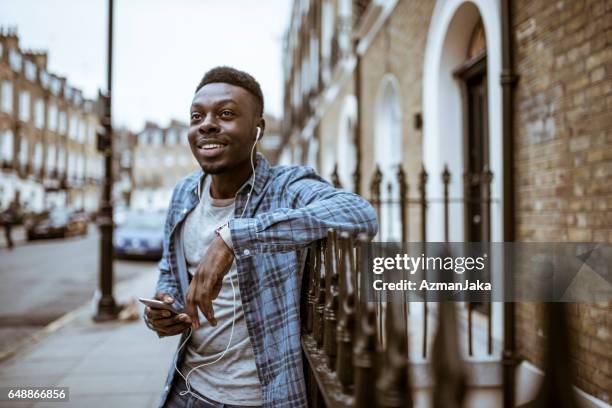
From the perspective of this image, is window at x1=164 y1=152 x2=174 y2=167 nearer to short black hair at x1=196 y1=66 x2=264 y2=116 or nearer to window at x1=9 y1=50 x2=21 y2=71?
window at x1=9 y1=50 x2=21 y2=71

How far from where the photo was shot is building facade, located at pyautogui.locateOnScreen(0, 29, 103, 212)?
33688 millimetres

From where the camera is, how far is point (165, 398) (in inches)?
71.9

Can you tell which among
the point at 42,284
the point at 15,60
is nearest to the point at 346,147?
the point at 42,284

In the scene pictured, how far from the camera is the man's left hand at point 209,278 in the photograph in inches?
52.9

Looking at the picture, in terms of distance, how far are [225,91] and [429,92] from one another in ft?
15.2

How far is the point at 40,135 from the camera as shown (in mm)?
39719

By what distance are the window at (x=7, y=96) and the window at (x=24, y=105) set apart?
4.24 ft

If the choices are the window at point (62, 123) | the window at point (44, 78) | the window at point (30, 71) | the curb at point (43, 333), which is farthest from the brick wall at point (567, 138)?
the window at point (62, 123)

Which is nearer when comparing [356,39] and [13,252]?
[356,39]

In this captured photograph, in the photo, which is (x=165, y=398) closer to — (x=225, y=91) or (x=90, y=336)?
(x=225, y=91)

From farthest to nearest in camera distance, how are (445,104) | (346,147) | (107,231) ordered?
(346,147) < (107,231) < (445,104)

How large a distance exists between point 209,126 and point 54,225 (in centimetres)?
2475

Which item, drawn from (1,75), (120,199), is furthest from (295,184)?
(120,199)

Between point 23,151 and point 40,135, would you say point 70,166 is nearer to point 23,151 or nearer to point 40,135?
point 40,135
